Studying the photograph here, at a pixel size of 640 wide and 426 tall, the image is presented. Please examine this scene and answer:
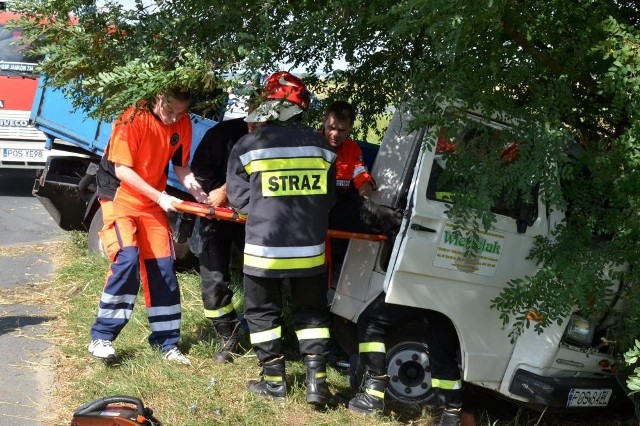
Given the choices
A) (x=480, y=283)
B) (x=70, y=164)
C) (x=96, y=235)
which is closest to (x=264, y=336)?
(x=480, y=283)

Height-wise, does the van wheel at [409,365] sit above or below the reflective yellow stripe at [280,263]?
below

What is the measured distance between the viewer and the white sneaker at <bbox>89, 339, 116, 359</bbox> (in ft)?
18.8

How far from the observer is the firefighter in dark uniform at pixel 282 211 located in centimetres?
508

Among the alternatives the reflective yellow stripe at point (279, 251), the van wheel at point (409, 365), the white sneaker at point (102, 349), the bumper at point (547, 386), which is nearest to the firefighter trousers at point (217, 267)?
the white sneaker at point (102, 349)

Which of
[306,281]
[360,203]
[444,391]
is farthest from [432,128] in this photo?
[444,391]

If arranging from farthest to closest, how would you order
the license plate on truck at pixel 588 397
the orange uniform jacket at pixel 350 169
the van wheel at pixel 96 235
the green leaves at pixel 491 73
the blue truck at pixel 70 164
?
the blue truck at pixel 70 164 < the van wheel at pixel 96 235 < the orange uniform jacket at pixel 350 169 < the license plate on truck at pixel 588 397 < the green leaves at pixel 491 73

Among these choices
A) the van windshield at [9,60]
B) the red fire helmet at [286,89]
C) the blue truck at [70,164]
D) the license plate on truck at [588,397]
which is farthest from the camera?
the van windshield at [9,60]

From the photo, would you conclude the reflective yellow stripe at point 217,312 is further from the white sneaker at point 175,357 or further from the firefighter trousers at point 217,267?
the white sneaker at point 175,357

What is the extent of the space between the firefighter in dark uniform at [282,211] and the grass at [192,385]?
7.4 inches

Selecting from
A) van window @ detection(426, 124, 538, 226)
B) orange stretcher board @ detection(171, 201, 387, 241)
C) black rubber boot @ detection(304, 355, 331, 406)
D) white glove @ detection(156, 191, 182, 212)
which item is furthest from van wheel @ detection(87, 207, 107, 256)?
van window @ detection(426, 124, 538, 226)

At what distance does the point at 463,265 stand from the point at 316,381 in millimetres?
1065

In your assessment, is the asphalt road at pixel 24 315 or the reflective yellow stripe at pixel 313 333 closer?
the reflective yellow stripe at pixel 313 333

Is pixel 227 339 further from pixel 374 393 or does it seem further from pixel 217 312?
pixel 374 393

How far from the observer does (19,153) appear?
41.7 ft
